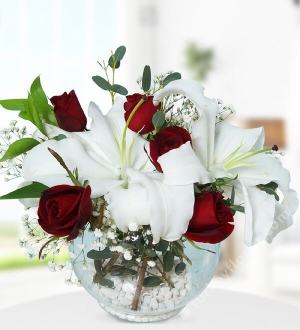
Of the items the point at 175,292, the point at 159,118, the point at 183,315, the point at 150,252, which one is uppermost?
the point at 159,118

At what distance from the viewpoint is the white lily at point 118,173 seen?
2.75 feet

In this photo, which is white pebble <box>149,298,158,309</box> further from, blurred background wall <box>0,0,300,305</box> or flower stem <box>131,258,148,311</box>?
blurred background wall <box>0,0,300,305</box>

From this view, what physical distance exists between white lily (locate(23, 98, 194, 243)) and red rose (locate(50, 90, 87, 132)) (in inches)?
0.5

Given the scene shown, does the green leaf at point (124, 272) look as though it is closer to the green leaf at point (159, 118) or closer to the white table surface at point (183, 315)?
the white table surface at point (183, 315)

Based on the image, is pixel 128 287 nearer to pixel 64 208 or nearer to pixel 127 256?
pixel 127 256

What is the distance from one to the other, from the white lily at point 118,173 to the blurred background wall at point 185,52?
233 cm

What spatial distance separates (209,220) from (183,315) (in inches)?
14.7

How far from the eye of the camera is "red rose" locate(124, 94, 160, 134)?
0.90 m

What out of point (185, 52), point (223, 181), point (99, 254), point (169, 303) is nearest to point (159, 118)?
point (223, 181)

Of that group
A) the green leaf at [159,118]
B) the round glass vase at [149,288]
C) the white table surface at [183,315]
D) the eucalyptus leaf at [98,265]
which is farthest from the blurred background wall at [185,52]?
the green leaf at [159,118]

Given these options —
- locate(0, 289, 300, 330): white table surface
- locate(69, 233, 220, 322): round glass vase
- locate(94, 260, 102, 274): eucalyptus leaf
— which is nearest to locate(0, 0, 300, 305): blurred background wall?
locate(0, 289, 300, 330): white table surface

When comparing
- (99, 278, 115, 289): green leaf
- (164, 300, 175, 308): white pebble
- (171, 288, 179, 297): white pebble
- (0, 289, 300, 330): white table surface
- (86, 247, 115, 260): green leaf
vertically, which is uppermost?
(86, 247, 115, 260): green leaf

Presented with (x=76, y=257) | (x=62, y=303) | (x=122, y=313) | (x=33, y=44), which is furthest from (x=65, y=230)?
(x=33, y=44)

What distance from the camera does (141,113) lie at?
2.95ft
